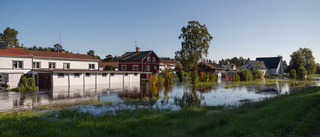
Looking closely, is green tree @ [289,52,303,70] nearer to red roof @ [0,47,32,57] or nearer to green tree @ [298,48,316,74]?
green tree @ [298,48,316,74]

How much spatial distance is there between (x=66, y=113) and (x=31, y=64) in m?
27.5

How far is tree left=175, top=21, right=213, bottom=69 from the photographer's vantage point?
5675 centimetres

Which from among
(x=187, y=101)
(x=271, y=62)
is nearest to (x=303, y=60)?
(x=271, y=62)

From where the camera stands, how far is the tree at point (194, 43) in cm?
5675

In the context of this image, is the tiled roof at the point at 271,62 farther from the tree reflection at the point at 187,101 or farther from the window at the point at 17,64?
the window at the point at 17,64

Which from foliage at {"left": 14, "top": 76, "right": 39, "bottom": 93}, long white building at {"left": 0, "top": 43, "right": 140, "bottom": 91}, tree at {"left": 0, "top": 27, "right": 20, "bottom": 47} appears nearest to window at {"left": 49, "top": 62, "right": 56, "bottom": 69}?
long white building at {"left": 0, "top": 43, "right": 140, "bottom": 91}

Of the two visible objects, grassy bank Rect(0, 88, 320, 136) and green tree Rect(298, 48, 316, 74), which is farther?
green tree Rect(298, 48, 316, 74)

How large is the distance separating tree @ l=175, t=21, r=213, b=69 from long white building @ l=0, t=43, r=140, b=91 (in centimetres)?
2412

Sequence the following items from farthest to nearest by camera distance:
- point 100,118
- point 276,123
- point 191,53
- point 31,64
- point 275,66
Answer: point 275,66, point 191,53, point 31,64, point 100,118, point 276,123

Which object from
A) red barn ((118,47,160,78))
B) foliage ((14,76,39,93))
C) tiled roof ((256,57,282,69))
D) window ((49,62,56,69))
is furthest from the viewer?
tiled roof ((256,57,282,69))

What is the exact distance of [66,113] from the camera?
11797mm

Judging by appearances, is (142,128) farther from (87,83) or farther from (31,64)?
(31,64)

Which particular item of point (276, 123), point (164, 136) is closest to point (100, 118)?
point (164, 136)

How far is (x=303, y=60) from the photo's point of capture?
79.3 meters
